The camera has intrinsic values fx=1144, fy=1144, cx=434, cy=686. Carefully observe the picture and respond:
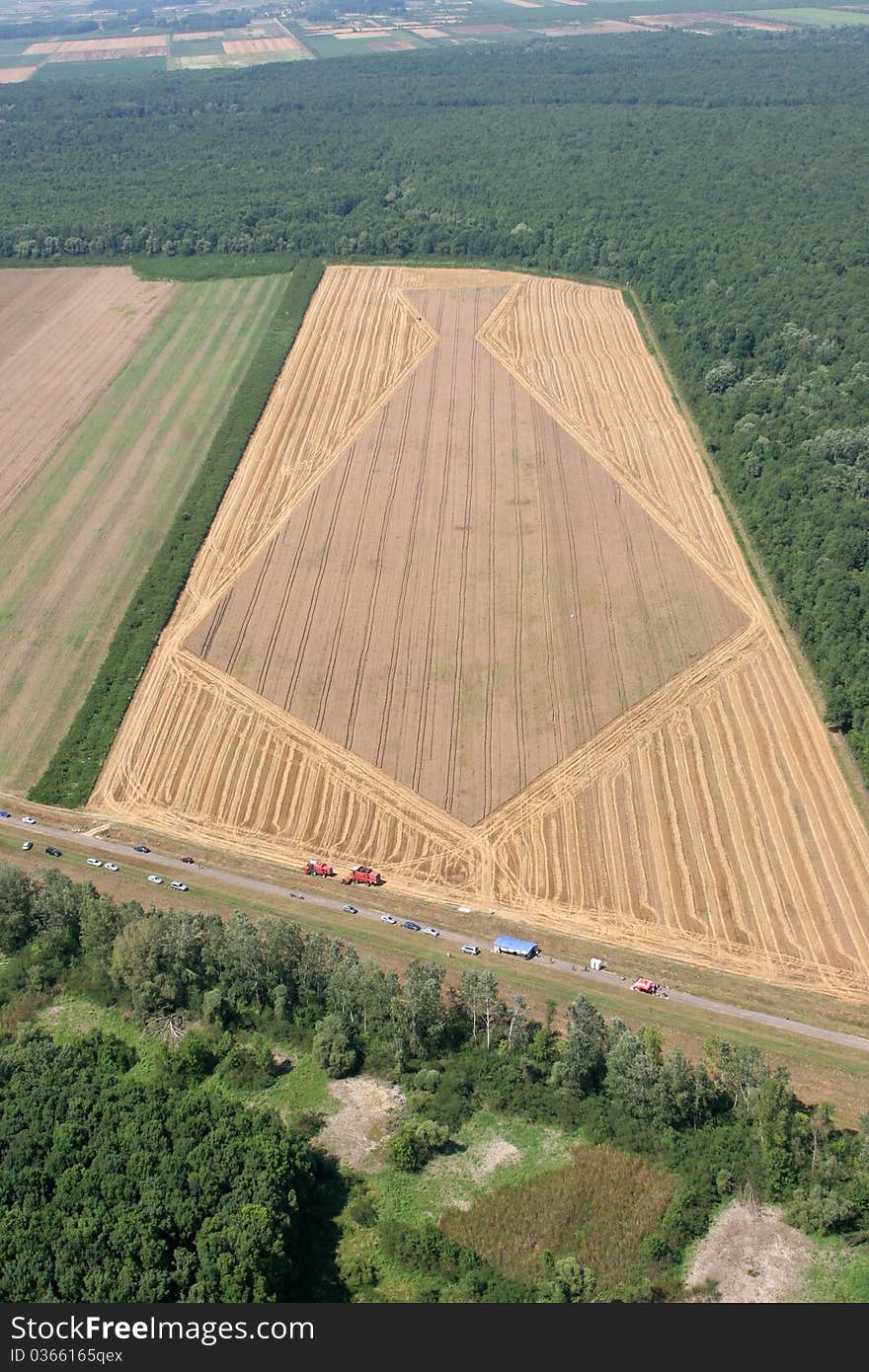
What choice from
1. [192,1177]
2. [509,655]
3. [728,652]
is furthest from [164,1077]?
[728,652]

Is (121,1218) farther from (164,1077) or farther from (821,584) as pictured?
(821,584)

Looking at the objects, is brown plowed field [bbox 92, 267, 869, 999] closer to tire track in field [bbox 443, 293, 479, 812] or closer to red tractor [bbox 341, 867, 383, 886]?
tire track in field [bbox 443, 293, 479, 812]

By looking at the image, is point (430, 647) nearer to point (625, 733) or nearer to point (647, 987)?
point (625, 733)

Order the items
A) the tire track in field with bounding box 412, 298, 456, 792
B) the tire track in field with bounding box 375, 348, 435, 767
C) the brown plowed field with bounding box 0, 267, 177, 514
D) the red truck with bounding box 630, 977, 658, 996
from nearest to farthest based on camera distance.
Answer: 1. the red truck with bounding box 630, 977, 658, 996
2. the tire track in field with bounding box 412, 298, 456, 792
3. the tire track in field with bounding box 375, 348, 435, 767
4. the brown plowed field with bounding box 0, 267, 177, 514

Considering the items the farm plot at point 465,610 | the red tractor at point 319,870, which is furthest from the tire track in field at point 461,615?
the red tractor at point 319,870

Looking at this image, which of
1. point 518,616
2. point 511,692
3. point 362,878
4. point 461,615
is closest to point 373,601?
point 461,615

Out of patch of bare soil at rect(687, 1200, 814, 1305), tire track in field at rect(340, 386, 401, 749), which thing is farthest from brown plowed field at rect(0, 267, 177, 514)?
patch of bare soil at rect(687, 1200, 814, 1305)
